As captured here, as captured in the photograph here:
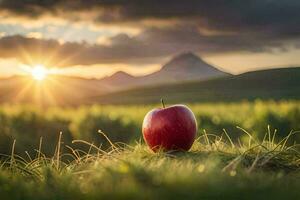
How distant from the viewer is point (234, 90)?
49.0 meters

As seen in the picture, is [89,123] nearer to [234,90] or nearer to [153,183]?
[153,183]

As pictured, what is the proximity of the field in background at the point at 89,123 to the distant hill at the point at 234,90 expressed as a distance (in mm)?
34704

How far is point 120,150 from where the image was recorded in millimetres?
4410


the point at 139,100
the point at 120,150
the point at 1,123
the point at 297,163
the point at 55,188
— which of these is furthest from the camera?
the point at 139,100

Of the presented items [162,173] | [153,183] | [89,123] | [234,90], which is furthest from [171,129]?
[234,90]

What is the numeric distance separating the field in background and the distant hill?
34.7m

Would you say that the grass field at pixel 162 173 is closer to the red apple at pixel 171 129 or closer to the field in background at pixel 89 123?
the red apple at pixel 171 129

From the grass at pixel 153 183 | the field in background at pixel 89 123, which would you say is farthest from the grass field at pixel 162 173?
the field in background at pixel 89 123

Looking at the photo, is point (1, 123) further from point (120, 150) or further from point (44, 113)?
point (120, 150)

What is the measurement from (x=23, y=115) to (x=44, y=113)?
1.51 feet

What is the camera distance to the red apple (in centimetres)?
438

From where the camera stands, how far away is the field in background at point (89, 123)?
11.3 m

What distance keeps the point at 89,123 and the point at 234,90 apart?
37.4 m

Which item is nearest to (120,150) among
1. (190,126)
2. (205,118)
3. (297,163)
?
(190,126)
